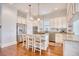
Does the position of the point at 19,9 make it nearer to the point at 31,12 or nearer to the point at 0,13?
the point at 31,12

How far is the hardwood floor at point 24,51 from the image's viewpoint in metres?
2.39

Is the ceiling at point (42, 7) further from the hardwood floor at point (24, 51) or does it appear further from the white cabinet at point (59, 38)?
the hardwood floor at point (24, 51)

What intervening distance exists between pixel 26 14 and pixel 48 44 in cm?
82

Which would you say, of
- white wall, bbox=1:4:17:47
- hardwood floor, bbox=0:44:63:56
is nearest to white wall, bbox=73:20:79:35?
hardwood floor, bbox=0:44:63:56

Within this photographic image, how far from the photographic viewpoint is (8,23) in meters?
2.41

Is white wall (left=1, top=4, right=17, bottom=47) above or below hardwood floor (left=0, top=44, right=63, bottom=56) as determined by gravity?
above

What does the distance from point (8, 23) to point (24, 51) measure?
2.34ft

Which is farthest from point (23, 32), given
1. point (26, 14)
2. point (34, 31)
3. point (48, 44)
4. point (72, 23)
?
point (72, 23)

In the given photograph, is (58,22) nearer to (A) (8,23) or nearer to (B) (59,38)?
(B) (59,38)

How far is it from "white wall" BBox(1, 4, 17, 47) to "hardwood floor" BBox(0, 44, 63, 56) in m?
0.12

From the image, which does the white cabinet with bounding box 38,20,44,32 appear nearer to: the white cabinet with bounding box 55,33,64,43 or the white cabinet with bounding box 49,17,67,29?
the white cabinet with bounding box 49,17,67,29

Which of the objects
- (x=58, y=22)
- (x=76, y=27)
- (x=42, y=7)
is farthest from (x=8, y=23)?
(x=76, y=27)

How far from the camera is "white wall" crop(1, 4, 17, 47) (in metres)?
2.38

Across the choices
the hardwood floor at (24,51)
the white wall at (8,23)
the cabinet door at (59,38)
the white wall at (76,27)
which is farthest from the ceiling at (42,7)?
the hardwood floor at (24,51)
